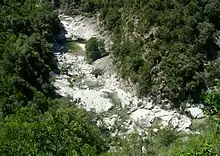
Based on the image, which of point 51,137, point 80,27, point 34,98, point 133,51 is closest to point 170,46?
point 133,51

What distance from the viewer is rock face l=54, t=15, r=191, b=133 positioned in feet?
176

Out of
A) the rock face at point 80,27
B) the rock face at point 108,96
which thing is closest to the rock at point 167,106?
the rock face at point 108,96

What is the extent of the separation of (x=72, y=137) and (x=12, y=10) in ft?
120

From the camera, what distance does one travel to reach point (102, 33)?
229 ft

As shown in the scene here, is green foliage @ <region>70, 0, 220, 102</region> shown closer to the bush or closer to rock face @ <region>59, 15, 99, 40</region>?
the bush

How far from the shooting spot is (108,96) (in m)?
58.1

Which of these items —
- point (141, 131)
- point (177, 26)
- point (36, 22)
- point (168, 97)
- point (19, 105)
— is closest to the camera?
point (19, 105)

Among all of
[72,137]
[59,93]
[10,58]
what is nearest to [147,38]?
[59,93]

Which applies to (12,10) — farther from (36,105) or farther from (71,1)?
(36,105)

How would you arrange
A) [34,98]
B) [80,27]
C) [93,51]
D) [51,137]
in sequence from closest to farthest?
[51,137] < [34,98] < [93,51] < [80,27]

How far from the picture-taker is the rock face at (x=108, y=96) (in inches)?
2117

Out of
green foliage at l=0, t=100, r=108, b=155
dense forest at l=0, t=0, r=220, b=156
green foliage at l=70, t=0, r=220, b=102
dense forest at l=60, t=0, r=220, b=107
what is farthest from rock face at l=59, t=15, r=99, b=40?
green foliage at l=0, t=100, r=108, b=155

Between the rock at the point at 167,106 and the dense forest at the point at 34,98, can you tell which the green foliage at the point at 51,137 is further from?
the rock at the point at 167,106

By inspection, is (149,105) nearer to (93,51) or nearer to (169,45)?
(169,45)
